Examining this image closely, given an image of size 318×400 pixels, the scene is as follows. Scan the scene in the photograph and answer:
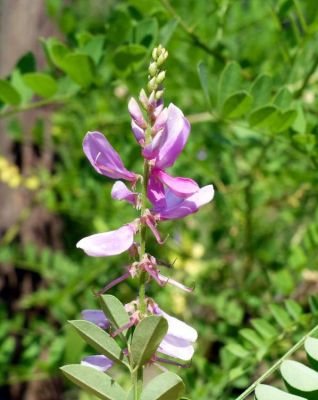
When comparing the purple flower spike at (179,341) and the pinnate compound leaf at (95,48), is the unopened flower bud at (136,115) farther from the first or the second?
the pinnate compound leaf at (95,48)

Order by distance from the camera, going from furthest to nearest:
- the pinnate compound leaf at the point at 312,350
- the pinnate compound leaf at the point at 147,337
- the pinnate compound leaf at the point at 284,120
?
the pinnate compound leaf at the point at 284,120 < the pinnate compound leaf at the point at 312,350 < the pinnate compound leaf at the point at 147,337

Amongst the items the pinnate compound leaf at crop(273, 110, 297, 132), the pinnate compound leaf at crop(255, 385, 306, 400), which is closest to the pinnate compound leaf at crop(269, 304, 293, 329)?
the pinnate compound leaf at crop(273, 110, 297, 132)

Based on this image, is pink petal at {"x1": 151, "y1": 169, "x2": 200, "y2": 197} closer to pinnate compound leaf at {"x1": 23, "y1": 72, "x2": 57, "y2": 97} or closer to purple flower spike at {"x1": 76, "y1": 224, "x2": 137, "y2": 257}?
purple flower spike at {"x1": 76, "y1": 224, "x2": 137, "y2": 257}

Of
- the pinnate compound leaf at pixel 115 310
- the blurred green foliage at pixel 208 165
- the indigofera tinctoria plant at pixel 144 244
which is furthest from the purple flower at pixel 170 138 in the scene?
the blurred green foliage at pixel 208 165

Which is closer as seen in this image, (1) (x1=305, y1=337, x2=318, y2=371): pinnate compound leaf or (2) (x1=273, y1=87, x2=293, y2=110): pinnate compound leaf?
(1) (x1=305, y1=337, x2=318, y2=371): pinnate compound leaf

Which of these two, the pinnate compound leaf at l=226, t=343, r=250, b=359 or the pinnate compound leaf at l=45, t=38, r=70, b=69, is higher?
the pinnate compound leaf at l=45, t=38, r=70, b=69

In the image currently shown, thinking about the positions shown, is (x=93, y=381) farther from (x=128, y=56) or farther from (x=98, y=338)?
(x=128, y=56)

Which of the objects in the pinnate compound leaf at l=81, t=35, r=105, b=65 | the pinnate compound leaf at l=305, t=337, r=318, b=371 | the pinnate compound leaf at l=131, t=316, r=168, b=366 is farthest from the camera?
the pinnate compound leaf at l=81, t=35, r=105, b=65
